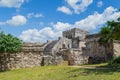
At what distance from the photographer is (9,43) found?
21.4m

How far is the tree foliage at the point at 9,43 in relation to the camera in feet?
69.8

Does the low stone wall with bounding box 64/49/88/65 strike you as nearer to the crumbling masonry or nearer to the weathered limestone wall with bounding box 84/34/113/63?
the crumbling masonry

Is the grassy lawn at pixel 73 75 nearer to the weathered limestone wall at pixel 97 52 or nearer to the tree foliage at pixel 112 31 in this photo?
the tree foliage at pixel 112 31

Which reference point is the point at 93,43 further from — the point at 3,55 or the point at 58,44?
the point at 3,55

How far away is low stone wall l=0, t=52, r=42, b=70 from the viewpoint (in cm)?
2323

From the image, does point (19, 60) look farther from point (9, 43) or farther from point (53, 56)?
point (53, 56)

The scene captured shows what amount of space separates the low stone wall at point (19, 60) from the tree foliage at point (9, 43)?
1.58 metres

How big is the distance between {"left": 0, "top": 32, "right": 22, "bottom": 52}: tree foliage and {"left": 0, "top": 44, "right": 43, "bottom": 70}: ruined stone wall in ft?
5.24

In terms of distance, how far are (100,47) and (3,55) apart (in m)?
16.4

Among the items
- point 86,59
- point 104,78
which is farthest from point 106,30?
point 104,78

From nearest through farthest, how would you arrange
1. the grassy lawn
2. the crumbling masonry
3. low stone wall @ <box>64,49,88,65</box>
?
the grassy lawn → the crumbling masonry → low stone wall @ <box>64,49,88,65</box>

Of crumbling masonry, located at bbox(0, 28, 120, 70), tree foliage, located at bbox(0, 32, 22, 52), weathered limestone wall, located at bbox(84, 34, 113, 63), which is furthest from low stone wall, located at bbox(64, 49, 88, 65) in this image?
tree foliage, located at bbox(0, 32, 22, 52)

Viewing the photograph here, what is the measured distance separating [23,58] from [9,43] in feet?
11.0

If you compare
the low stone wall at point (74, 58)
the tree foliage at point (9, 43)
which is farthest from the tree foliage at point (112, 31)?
the tree foliage at point (9, 43)
